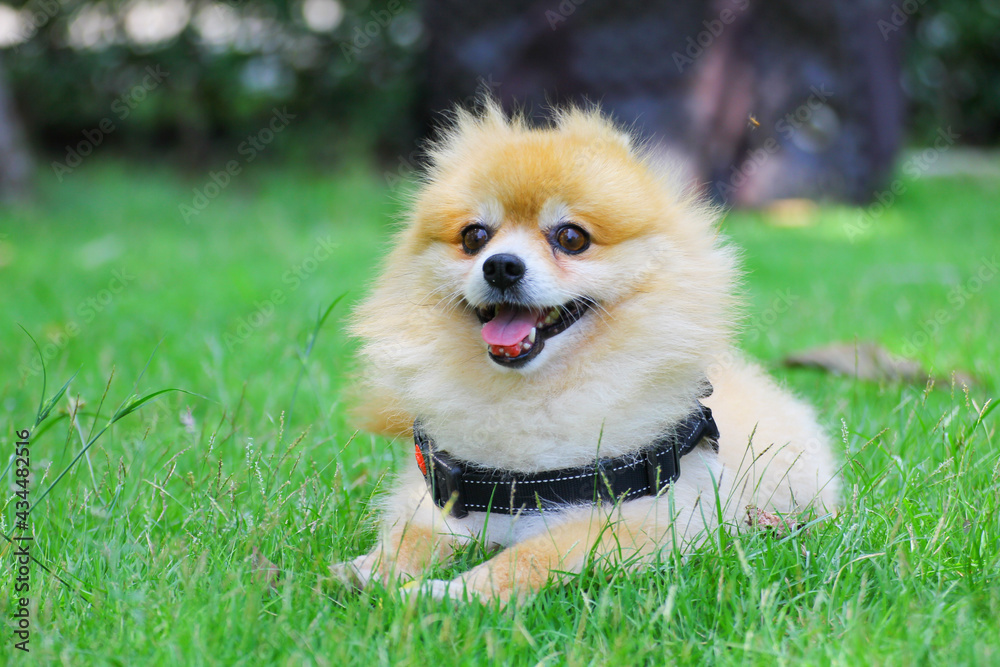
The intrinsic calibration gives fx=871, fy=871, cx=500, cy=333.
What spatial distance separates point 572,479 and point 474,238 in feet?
2.10

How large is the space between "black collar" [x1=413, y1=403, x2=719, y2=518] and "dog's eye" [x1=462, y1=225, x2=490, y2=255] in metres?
0.52

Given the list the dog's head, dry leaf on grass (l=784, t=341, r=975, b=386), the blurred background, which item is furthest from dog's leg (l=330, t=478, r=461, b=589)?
the blurred background

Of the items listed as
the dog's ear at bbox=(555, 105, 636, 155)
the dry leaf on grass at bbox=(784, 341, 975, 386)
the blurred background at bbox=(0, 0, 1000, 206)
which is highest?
A: the blurred background at bbox=(0, 0, 1000, 206)

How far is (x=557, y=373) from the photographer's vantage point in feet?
6.82

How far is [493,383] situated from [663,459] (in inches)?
17.2

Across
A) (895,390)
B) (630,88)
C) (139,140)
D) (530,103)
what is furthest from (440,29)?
(895,390)

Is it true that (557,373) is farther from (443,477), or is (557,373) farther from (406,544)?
(406,544)

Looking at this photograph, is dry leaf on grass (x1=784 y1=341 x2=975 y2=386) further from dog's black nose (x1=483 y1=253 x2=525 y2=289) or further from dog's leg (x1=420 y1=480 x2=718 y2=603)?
dog's black nose (x1=483 y1=253 x2=525 y2=289)

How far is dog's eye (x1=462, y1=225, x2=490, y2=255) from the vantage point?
84.9 inches

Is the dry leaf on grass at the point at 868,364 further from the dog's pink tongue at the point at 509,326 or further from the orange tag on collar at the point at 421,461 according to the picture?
the orange tag on collar at the point at 421,461

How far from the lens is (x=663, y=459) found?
202 cm

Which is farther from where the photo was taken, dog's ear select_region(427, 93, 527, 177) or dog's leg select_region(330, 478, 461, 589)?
dog's ear select_region(427, 93, 527, 177)

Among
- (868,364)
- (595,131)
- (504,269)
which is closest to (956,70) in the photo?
(868,364)

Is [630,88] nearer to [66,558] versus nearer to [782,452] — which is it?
[782,452]
